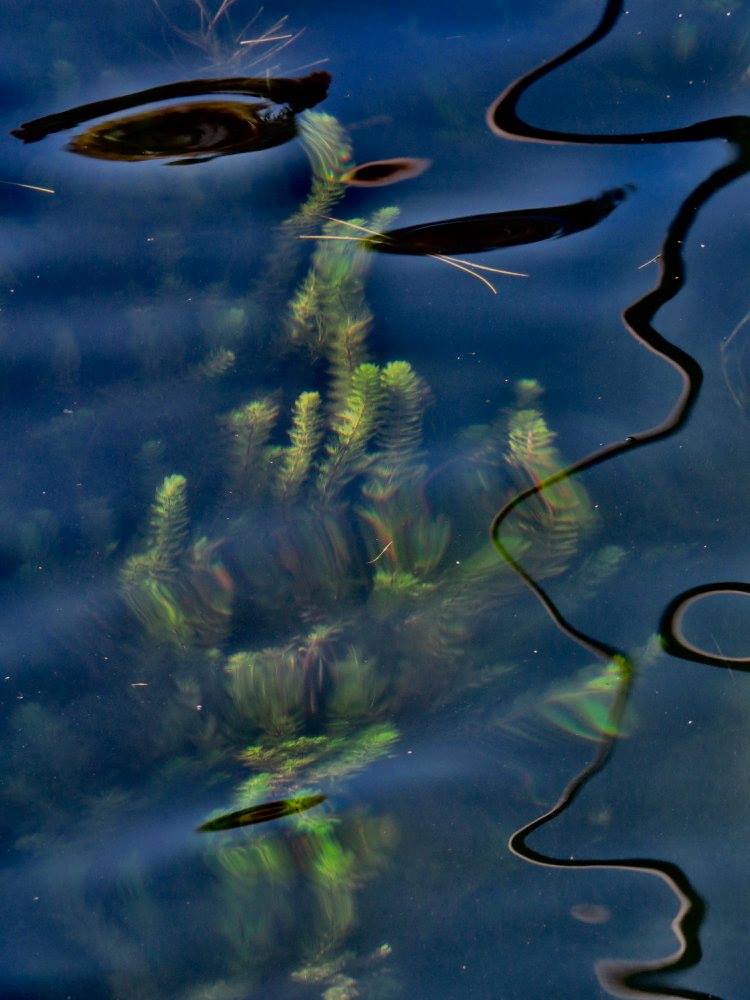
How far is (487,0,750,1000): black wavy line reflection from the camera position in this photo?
81.1 inches

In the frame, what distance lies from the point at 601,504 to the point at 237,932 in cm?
135

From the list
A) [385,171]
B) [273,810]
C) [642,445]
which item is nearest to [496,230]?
[385,171]

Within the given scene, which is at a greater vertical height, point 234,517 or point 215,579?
point 234,517

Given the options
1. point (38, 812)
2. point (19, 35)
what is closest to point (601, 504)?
point (38, 812)

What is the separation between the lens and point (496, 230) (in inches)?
95.5

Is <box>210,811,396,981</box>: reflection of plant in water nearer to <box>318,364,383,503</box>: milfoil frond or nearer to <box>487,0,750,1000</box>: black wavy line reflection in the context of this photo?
<box>487,0,750,1000</box>: black wavy line reflection

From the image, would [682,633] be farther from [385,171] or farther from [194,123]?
[194,123]

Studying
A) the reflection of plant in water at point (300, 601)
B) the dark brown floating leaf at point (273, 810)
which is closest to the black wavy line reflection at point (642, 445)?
the reflection of plant in water at point (300, 601)

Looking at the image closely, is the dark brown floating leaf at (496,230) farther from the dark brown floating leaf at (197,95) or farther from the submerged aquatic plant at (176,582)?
the submerged aquatic plant at (176,582)

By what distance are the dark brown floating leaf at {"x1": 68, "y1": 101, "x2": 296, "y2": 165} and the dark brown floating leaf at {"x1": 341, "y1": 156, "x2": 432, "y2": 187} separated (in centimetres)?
24

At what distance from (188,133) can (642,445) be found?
150cm

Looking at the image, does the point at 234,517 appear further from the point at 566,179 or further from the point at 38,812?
the point at 566,179

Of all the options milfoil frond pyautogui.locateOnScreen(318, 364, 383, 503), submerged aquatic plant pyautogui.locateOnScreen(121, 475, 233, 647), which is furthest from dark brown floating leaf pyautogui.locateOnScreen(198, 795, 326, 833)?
milfoil frond pyautogui.locateOnScreen(318, 364, 383, 503)

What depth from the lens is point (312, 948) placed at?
2.09m
